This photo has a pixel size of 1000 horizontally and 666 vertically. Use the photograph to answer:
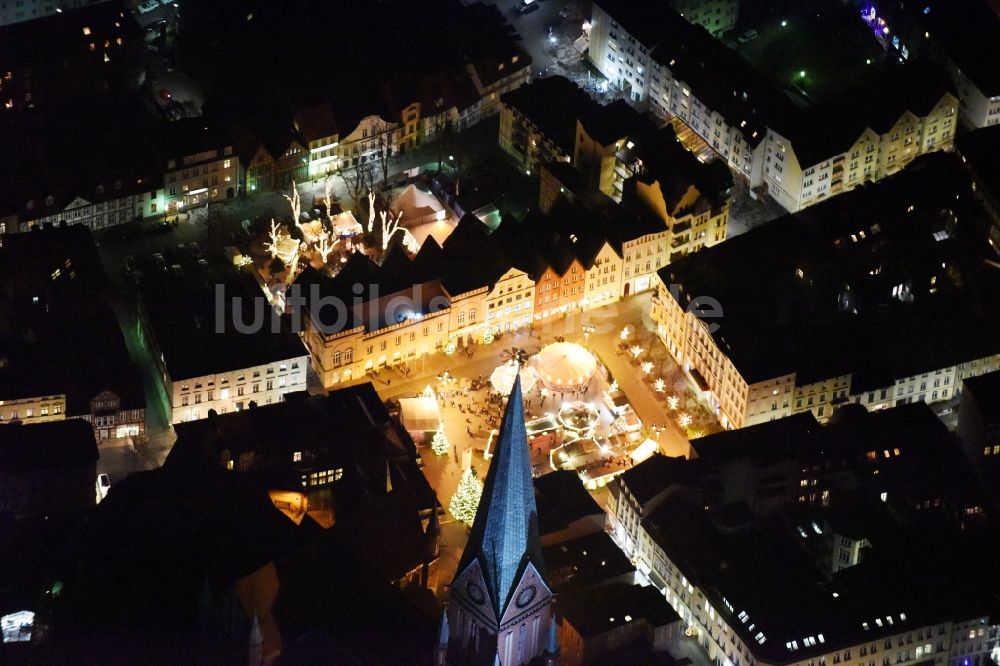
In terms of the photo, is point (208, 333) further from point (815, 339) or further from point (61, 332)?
point (815, 339)

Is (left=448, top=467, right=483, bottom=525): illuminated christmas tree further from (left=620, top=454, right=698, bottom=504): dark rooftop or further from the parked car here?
the parked car

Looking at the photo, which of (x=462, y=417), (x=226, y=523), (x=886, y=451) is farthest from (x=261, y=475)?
(x=886, y=451)

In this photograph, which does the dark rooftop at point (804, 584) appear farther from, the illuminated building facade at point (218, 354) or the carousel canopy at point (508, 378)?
the illuminated building facade at point (218, 354)

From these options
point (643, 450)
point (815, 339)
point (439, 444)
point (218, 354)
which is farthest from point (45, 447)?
point (815, 339)

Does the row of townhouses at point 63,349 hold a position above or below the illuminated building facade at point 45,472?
above

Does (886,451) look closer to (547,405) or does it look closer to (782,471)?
(782,471)

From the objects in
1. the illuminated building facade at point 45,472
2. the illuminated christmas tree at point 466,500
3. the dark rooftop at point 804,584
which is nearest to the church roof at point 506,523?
the dark rooftop at point 804,584

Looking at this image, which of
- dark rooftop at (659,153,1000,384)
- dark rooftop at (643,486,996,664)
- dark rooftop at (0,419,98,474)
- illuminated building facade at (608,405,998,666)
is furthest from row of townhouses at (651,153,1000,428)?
dark rooftop at (0,419,98,474)
